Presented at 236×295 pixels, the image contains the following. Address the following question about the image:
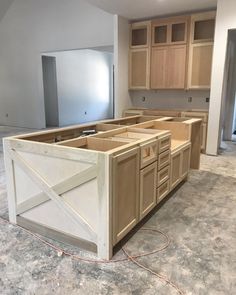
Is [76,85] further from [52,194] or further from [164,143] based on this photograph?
[52,194]

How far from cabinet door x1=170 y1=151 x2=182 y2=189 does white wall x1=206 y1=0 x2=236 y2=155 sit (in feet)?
7.01

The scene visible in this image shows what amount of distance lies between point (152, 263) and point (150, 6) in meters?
4.72

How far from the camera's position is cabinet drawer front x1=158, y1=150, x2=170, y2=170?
274cm

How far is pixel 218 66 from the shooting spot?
4879mm

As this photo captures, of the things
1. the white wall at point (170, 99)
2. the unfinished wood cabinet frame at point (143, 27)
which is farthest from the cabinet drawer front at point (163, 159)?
the unfinished wood cabinet frame at point (143, 27)

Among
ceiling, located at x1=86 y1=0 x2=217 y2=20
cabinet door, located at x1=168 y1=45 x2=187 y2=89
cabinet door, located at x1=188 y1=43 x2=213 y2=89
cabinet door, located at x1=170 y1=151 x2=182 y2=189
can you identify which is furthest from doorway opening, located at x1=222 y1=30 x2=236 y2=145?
cabinet door, located at x1=170 y1=151 x2=182 y2=189

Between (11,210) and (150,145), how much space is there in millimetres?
1506

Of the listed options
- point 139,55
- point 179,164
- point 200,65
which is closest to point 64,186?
point 179,164

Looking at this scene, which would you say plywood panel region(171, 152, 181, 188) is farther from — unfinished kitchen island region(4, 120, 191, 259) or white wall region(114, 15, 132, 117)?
white wall region(114, 15, 132, 117)

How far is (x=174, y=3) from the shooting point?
488 centimetres

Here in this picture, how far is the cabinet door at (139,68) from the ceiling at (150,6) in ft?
2.55

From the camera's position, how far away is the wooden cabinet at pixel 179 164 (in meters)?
3.17

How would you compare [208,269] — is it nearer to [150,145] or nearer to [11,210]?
[150,145]

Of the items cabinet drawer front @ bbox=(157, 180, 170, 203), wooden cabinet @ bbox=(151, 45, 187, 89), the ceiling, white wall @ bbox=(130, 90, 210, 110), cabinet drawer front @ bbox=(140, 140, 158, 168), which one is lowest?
cabinet drawer front @ bbox=(157, 180, 170, 203)
